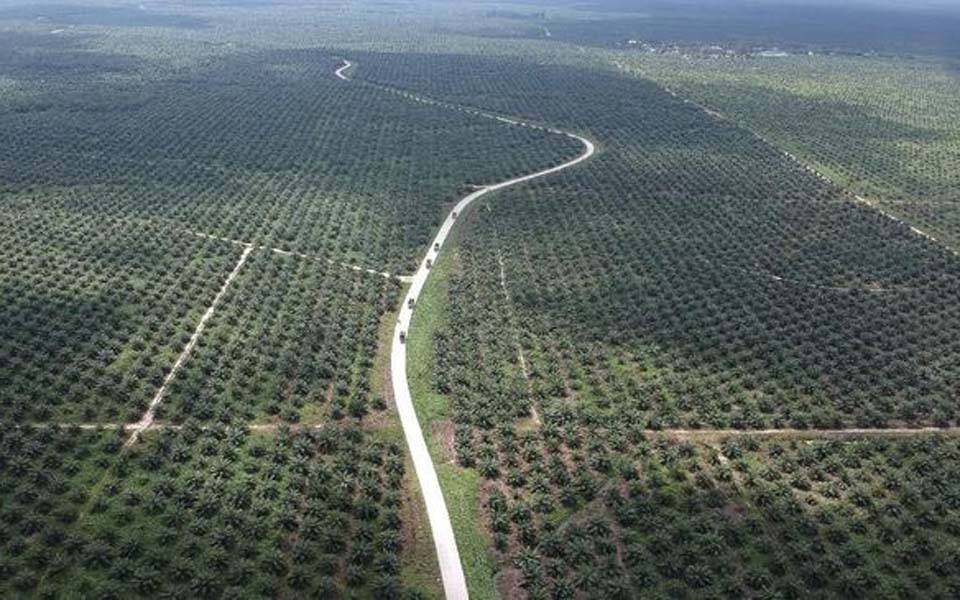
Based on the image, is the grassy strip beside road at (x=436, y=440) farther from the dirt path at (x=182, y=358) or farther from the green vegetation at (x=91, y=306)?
the green vegetation at (x=91, y=306)

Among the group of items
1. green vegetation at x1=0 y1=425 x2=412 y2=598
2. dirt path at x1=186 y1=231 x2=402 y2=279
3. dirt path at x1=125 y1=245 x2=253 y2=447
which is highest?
dirt path at x1=186 y1=231 x2=402 y2=279

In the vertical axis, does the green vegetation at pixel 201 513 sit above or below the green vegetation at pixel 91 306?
below

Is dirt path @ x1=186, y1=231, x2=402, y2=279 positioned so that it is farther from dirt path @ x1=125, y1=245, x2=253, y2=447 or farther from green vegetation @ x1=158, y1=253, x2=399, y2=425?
dirt path @ x1=125, y1=245, x2=253, y2=447

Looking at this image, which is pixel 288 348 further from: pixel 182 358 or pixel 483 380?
pixel 483 380

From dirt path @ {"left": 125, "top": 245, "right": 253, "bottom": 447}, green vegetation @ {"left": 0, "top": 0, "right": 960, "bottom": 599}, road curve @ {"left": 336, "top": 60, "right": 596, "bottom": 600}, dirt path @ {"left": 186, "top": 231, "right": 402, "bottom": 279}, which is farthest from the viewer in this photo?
dirt path @ {"left": 186, "top": 231, "right": 402, "bottom": 279}

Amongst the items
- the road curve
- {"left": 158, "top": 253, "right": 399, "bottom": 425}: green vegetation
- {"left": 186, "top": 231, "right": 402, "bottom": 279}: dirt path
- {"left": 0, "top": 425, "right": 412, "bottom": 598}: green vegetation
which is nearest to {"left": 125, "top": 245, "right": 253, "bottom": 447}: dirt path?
{"left": 158, "top": 253, "right": 399, "bottom": 425}: green vegetation

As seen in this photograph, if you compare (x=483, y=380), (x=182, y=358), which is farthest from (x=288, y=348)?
(x=483, y=380)

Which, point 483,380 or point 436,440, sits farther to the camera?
point 483,380

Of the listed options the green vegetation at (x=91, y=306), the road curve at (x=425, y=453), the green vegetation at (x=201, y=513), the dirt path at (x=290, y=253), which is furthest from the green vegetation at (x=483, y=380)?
the road curve at (x=425, y=453)

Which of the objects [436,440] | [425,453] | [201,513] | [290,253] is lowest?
[201,513]
